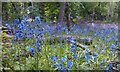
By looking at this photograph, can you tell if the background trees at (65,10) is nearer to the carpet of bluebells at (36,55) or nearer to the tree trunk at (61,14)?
the tree trunk at (61,14)

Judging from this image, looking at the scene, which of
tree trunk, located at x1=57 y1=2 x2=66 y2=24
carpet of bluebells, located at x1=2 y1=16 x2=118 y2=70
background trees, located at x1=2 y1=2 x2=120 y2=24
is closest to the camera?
carpet of bluebells, located at x1=2 y1=16 x2=118 y2=70

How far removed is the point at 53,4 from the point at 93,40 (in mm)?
683

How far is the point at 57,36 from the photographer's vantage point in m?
2.04

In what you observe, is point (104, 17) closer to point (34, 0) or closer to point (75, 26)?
point (75, 26)

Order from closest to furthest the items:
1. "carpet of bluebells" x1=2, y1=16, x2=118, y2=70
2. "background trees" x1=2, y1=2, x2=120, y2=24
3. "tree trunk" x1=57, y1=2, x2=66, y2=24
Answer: "carpet of bluebells" x1=2, y1=16, x2=118, y2=70 → "background trees" x1=2, y1=2, x2=120, y2=24 → "tree trunk" x1=57, y1=2, x2=66, y2=24

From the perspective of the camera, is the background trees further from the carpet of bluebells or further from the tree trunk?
the carpet of bluebells

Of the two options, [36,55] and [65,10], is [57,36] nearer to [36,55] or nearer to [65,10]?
[65,10]

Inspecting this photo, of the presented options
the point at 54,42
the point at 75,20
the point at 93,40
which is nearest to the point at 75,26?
the point at 75,20

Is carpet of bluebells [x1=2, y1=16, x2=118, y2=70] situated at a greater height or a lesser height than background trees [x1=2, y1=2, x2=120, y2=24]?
lesser

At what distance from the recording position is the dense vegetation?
1.55 m

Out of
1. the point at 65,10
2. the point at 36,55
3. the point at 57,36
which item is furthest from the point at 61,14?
the point at 36,55

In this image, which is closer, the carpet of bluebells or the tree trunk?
the carpet of bluebells

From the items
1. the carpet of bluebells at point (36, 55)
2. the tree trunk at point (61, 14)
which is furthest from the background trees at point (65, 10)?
the carpet of bluebells at point (36, 55)

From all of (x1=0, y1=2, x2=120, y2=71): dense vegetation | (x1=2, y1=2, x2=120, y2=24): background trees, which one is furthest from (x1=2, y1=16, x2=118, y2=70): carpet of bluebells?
(x1=2, y1=2, x2=120, y2=24): background trees
